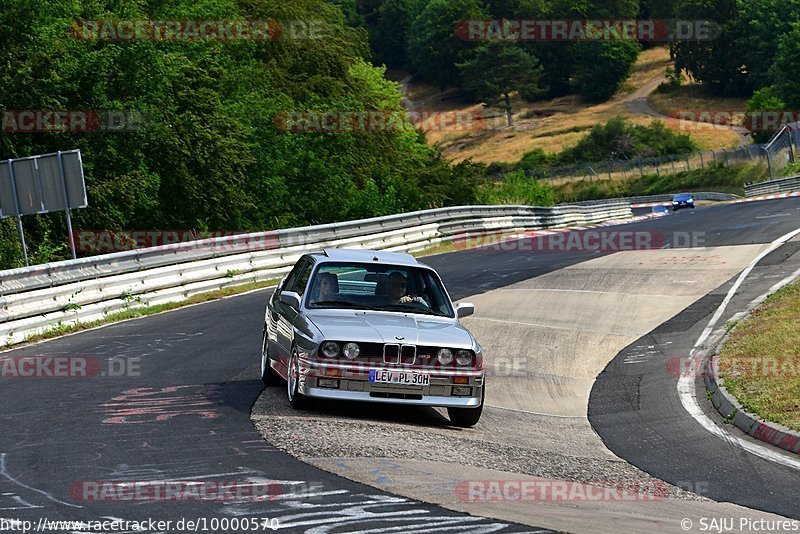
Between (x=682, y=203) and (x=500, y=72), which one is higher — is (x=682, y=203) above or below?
below

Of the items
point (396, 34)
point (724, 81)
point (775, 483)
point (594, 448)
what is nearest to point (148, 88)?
point (594, 448)

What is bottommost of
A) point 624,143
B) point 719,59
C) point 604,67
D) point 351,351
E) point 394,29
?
point 624,143

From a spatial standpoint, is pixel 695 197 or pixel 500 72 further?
pixel 500 72

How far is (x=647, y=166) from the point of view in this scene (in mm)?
102000

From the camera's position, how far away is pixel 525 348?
1752cm

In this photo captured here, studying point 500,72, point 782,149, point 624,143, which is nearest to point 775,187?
point 782,149

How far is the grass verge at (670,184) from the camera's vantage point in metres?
85.2

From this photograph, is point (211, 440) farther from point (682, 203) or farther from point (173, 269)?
point (682, 203)

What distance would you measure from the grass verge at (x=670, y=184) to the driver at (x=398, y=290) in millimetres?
70922

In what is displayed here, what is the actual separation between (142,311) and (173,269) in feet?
6.04

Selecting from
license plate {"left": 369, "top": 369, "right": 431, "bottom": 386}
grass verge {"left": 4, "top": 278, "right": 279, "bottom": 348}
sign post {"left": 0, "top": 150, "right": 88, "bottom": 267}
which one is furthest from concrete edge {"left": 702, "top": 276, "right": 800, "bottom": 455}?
sign post {"left": 0, "top": 150, "right": 88, "bottom": 267}

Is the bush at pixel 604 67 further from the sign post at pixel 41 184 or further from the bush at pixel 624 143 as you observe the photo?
the sign post at pixel 41 184

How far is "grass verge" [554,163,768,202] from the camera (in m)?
85.2

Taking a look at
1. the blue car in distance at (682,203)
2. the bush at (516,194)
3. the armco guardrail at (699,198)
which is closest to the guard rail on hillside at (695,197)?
the armco guardrail at (699,198)
